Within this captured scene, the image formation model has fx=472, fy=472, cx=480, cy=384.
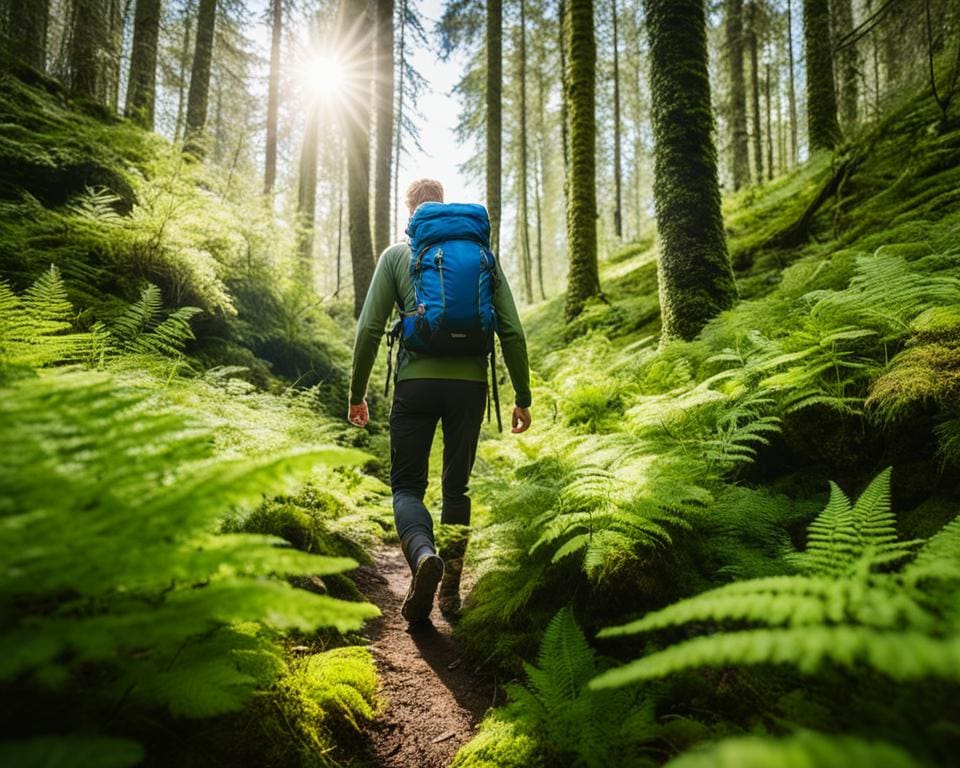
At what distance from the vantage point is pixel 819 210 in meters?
6.34

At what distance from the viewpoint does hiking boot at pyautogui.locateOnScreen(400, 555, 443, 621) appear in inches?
105

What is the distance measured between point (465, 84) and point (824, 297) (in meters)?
17.2

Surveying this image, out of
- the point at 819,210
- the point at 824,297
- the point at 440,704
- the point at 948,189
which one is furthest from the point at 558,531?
the point at 819,210

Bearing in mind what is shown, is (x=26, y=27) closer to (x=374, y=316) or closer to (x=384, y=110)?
(x=384, y=110)

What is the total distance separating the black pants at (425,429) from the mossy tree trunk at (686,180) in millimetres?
2933

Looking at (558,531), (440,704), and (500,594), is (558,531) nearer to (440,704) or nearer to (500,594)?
(500,594)

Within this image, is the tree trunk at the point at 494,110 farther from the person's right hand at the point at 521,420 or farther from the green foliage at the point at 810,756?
the green foliage at the point at 810,756

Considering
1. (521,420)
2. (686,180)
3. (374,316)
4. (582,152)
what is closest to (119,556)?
(374,316)

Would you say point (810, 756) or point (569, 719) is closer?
point (810, 756)

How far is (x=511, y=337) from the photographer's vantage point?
3436 mm

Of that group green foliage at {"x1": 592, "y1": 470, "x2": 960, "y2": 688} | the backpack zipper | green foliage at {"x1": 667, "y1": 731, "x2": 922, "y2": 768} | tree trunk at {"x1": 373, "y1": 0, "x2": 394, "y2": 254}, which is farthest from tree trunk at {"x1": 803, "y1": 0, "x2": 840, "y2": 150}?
green foliage at {"x1": 667, "y1": 731, "x2": 922, "y2": 768}

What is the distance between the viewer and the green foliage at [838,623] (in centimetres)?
76

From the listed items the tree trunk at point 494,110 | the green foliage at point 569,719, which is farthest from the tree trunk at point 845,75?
the green foliage at point 569,719

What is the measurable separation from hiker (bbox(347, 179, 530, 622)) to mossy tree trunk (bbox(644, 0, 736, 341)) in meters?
2.58
